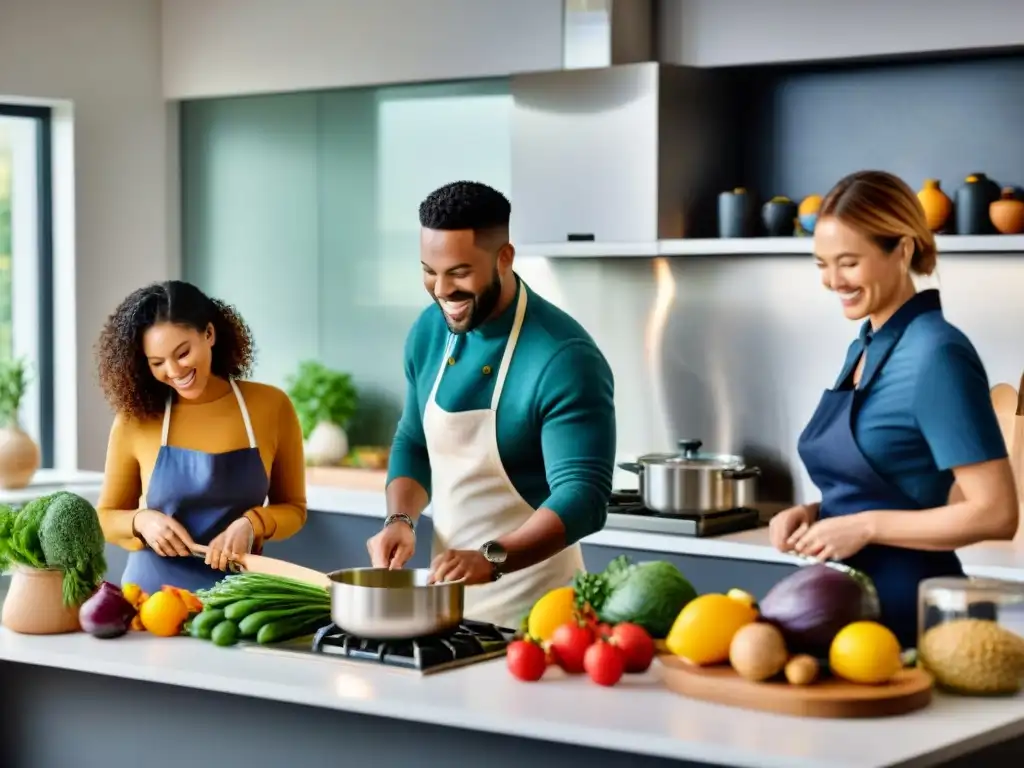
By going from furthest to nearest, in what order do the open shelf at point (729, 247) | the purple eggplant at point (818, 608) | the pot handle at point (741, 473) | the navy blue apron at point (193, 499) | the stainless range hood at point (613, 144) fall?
the stainless range hood at point (613, 144) < the pot handle at point (741, 473) < the open shelf at point (729, 247) < the navy blue apron at point (193, 499) < the purple eggplant at point (818, 608)

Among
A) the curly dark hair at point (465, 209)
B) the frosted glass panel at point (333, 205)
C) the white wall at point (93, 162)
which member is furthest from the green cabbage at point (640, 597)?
the white wall at point (93, 162)

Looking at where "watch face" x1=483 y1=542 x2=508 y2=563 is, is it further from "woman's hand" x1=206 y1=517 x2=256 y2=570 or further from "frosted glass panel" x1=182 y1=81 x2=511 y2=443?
"frosted glass panel" x1=182 y1=81 x2=511 y2=443

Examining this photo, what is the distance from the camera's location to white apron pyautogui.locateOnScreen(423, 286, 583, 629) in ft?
10.3

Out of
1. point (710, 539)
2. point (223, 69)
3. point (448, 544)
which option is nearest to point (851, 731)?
point (448, 544)

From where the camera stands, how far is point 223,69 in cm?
574

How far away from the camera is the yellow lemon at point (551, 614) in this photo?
8.71 feet

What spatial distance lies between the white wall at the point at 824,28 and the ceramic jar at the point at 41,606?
2573mm

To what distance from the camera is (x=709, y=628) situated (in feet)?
7.98

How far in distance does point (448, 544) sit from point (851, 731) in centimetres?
126

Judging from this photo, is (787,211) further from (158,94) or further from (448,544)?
(158,94)

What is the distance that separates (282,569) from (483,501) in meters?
0.43

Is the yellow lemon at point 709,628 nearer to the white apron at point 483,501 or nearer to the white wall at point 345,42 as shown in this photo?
the white apron at point 483,501

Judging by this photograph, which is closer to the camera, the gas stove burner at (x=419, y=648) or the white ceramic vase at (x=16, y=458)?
the gas stove burner at (x=419, y=648)

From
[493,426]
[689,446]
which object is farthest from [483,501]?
[689,446]
